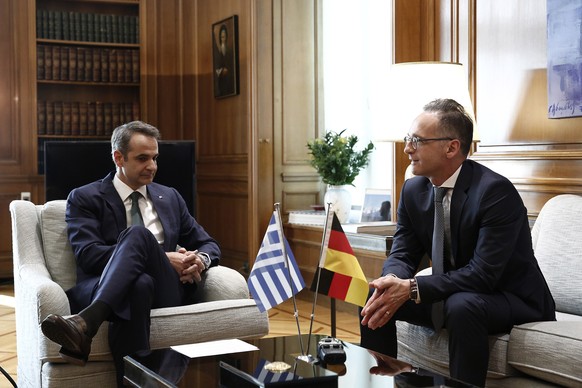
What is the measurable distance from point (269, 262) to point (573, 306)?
47.5 inches

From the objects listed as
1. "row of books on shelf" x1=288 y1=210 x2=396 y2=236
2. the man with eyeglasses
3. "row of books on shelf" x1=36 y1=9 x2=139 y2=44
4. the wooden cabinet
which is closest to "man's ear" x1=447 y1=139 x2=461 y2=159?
the man with eyeglasses

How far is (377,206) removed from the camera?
5.11 meters

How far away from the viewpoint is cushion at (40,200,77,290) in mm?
3170

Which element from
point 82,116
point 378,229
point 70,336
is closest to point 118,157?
point 70,336

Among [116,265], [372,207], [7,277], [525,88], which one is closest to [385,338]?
[116,265]

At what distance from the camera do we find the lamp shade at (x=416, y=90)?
350 cm

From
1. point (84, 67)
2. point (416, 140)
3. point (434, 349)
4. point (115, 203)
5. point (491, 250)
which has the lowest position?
point (434, 349)

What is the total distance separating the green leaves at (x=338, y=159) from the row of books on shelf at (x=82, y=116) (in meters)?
2.15

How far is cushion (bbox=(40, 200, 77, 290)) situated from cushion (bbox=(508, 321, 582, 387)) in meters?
1.69

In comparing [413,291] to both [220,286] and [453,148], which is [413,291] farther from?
[220,286]

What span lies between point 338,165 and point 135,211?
2.01 meters

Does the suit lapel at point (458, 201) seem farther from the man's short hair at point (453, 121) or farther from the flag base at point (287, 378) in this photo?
the flag base at point (287, 378)

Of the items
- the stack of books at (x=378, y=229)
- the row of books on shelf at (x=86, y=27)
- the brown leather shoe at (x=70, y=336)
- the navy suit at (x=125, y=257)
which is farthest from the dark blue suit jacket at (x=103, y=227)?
the row of books on shelf at (x=86, y=27)

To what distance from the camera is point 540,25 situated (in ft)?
12.0
